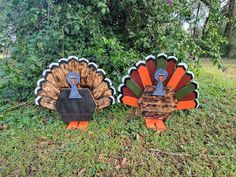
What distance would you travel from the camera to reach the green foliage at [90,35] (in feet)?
6.33

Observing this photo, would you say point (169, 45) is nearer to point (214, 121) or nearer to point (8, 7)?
point (214, 121)

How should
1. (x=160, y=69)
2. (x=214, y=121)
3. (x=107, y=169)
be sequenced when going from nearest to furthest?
(x=107, y=169) < (x=160, y=69) < (x=214, y=121)

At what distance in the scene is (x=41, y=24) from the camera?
2.04 meters

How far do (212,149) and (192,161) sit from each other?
0.23 meters

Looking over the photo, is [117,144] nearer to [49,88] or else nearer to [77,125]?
[77,125]

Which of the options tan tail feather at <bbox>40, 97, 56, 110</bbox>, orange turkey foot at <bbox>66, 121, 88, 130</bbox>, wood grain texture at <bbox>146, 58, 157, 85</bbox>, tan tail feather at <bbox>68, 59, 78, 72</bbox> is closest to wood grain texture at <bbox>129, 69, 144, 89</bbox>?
wood grain texture at <bbox>146, 58, 157, 85</bbox>

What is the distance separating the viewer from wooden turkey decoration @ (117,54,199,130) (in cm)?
182

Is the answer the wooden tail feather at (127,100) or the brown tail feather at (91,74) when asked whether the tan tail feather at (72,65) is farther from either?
the wooden tail feather at (127,100)

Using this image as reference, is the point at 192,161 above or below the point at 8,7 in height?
below

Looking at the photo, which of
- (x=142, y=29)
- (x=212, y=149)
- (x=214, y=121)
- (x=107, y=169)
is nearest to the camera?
(x=107, y=169)

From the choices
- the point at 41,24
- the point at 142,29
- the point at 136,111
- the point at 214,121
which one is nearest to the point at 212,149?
the point at 214,121

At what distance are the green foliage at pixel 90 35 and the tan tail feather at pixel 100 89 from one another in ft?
0.99

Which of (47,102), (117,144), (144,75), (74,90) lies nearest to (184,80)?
(144,75)

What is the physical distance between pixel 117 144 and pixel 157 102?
0.50 m
